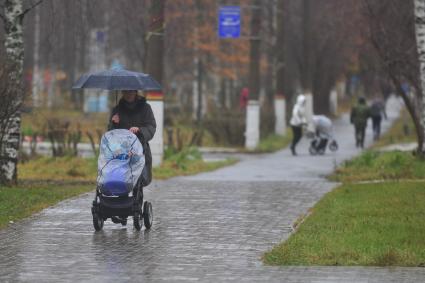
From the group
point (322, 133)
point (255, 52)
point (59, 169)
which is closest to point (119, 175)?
point (59, 169)

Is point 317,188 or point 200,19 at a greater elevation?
point 200,19

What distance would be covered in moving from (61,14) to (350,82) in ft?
235

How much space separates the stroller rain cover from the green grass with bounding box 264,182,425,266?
1.90 meters

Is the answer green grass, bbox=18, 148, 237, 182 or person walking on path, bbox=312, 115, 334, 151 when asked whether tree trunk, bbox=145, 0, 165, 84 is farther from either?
person walking on path, bbox=312, 115, 334, 151

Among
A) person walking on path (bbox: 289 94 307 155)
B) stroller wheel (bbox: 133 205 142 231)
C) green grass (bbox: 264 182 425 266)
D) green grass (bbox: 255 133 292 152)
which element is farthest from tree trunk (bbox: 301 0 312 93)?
stroller wheel (bbox: 133 205 142 231)

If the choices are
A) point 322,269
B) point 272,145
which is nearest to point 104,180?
point 322,269

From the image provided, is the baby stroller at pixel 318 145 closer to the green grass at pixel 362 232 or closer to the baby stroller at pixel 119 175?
the green grass at pixel 362 232

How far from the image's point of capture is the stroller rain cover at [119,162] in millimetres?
13164

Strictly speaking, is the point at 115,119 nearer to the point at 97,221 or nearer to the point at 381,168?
the point at 97,221

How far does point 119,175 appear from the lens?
13.1 m

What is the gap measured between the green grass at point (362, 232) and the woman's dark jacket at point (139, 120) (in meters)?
1.93

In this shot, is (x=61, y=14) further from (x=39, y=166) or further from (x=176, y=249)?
(x=176, y=249)

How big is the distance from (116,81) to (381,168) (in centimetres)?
945

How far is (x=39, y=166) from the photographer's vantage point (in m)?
24.7
